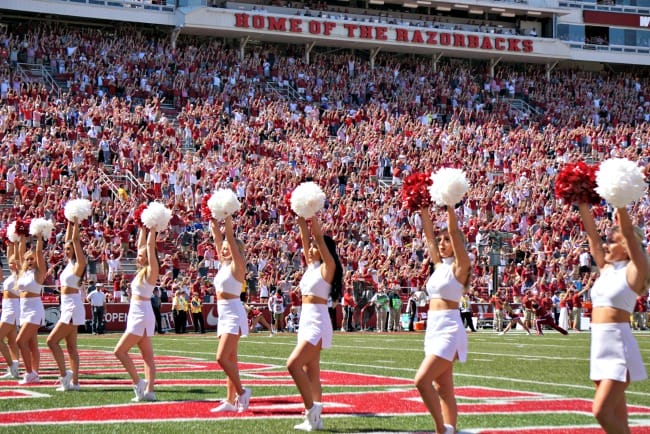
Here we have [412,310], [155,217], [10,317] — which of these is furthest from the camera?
[412,310]

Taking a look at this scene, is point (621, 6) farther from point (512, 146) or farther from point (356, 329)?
point (356, 329)

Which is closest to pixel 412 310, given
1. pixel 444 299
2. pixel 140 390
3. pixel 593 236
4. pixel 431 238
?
pixel 140 390

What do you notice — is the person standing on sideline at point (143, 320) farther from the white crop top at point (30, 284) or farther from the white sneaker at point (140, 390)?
the white crop top at point (30, 284)

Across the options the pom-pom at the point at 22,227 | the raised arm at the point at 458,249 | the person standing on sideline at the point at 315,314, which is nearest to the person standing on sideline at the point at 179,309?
the pom-pom at the point at 22,227

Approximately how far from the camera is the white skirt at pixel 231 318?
Result: 32.8 ft

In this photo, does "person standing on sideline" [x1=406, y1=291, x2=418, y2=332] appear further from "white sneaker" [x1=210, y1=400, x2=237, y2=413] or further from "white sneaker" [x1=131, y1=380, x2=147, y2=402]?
"white sneaker" [x1=210, y1=400, x2=237, y2=413]

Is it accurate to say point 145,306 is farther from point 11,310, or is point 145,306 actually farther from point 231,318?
point 11,310

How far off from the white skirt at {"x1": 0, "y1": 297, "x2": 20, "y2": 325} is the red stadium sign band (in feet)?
98.5

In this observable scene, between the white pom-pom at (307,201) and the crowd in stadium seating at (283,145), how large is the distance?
18579 millimetres

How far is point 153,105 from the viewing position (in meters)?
35.5

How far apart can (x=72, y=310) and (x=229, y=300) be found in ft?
8.53

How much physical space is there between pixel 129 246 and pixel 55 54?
36.4 ft

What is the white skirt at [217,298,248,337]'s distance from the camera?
10.0m

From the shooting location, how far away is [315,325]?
8.96 m
